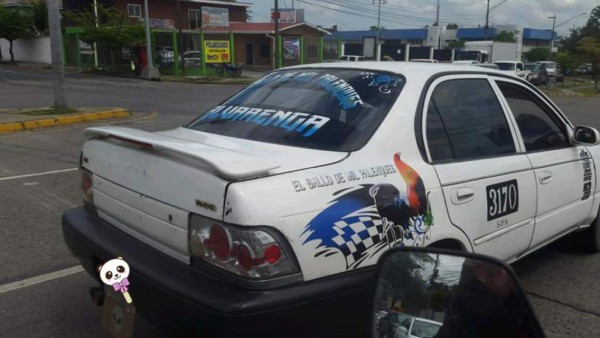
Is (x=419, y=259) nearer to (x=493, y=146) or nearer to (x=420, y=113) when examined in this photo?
(x=420, y=113)

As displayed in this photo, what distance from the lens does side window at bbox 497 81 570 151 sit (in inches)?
140

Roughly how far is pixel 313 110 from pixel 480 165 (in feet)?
3.24

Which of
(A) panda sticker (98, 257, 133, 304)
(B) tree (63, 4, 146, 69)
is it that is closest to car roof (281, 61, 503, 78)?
(A) panda sticker (98, 257, 133, 304)

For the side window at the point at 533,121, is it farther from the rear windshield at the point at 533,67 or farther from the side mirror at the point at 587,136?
the rear windshield at the point at 533,67

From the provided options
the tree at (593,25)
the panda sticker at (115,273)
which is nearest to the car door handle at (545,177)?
the panda sticker at (115,273)

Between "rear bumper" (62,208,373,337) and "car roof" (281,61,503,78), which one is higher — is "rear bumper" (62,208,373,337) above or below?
below

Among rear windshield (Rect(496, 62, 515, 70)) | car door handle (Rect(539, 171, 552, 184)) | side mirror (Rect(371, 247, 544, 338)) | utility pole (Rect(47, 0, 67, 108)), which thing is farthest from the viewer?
rear windshield (Rect(496, 62, 515, 70))

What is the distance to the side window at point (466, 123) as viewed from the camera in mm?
2945

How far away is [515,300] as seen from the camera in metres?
1.51

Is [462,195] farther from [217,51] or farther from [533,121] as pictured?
[217,51]

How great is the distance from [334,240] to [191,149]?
30.9 inches

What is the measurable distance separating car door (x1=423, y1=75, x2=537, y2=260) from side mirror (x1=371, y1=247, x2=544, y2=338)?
1046 millimetres

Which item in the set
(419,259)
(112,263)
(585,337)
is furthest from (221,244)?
(585,337)

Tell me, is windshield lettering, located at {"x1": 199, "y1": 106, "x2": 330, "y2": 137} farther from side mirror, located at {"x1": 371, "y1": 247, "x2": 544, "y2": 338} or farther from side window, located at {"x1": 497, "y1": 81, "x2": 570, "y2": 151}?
side window, located at {"x1": 497, "y1": 81, "x2": 570, "y2": 151}
